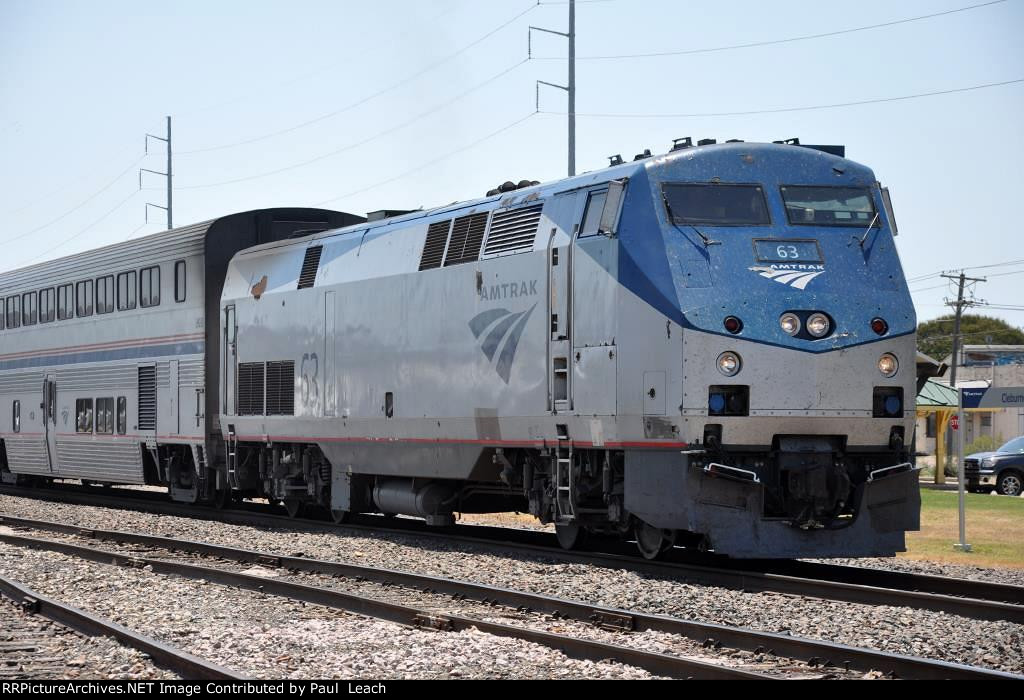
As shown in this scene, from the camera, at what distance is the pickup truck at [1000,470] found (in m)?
34.8

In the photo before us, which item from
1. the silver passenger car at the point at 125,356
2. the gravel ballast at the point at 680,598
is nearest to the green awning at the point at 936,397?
the silver passenger car at the point at 125,356

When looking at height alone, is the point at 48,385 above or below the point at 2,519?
above

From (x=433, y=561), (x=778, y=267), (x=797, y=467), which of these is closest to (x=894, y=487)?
(x=797, y=467)

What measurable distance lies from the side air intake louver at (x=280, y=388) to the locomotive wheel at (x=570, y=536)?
6105 millimetres

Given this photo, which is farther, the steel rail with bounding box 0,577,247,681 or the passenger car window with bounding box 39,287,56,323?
the passenger car window with bounding box 39,287,56,323

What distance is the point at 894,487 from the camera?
1259cm

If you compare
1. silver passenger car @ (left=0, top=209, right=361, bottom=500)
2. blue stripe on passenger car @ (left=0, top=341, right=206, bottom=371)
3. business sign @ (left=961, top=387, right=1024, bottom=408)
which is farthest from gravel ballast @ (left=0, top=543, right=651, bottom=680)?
business sign @ (left=961, top=387, right=1024, bottom=408)

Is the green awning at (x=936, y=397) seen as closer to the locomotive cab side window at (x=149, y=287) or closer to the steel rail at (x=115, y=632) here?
the locomotive cab side window at (x=149, y=287)

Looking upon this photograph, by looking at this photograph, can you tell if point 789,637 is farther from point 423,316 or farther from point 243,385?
point 243,385

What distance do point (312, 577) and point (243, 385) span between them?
7.96 meters

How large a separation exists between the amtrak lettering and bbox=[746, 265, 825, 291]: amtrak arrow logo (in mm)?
2710

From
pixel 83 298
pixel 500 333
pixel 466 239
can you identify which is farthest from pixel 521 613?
pixel 83 298

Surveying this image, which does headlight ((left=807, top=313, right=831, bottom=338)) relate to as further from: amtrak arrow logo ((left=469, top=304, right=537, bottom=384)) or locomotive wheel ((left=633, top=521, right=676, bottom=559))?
amtrak arrow logo ((left=469, top=304, right=537, bottom=384))

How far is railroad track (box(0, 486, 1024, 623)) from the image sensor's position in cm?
1051
